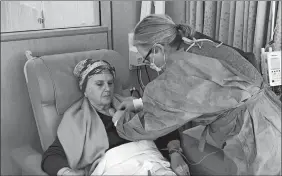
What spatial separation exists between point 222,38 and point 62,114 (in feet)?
3.74

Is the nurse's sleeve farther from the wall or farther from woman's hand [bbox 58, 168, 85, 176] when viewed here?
the wall

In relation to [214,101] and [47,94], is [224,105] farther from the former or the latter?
[47,94]

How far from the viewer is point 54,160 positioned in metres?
1.58

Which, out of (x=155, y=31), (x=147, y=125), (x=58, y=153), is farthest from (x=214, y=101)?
(x=58, y=153)

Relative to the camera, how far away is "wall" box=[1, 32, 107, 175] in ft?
5.93

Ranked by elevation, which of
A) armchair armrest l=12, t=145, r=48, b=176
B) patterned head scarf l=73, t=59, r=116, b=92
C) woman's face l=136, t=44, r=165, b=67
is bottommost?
armchair armrest l=12, t=145, r=48, b=176

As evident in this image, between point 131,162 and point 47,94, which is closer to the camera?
point 131,162

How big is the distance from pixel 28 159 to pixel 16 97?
37 centimetres

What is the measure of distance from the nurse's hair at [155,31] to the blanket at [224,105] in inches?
3.9

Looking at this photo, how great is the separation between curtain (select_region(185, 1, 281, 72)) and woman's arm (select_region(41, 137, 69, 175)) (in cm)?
124

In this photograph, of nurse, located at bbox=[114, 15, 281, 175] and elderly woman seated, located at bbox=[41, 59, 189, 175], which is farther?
elderly woman seated, located at bbox=[41, 59, 189, 175]

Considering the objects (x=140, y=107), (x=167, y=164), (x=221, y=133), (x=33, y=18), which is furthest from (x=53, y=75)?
(x=221, y=133)

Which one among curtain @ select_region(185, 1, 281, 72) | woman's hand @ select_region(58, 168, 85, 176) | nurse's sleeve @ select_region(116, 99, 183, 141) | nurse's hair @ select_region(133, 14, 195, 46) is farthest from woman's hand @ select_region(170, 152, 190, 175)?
curtain @ select_region(185, 1, 281, 72)

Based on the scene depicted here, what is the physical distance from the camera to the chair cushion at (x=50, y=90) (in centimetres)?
172
